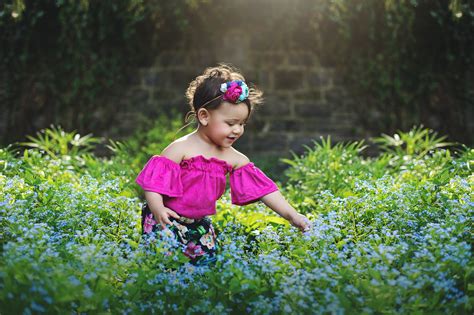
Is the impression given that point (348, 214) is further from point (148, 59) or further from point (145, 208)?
point (148, 59)

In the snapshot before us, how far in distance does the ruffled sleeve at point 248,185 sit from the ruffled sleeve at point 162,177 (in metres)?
0.33

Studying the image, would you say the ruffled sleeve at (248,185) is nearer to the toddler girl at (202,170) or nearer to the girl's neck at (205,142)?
the toddler girl at (202,170)

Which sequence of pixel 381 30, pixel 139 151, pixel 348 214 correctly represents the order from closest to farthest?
1. pixel 348 214
2. pixel 139 151
3. pixel 381 30

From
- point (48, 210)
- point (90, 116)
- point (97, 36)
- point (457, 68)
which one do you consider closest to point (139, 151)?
point (90, 116)

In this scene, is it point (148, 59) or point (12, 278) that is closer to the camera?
point (12, 278)

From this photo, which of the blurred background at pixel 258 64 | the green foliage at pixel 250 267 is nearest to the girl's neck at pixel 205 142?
the green foliage at pixel 250 267

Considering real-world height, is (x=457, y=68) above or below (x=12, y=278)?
above

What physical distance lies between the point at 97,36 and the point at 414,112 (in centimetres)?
380

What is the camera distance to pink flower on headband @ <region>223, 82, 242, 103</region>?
2990 millimetres

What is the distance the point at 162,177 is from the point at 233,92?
549 millimetres

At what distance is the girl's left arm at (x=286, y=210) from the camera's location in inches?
121

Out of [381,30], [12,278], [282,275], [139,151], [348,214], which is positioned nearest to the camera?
[12,278]

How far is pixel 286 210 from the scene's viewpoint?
313cm

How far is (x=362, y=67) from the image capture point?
7211mm
